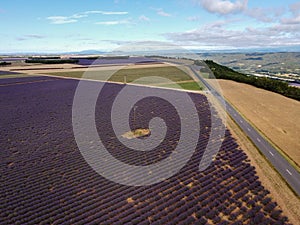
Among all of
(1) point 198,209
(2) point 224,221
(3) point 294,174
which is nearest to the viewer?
(2) point 224,221

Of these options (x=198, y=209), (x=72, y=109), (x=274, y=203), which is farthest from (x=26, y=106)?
(x=274, y=203)

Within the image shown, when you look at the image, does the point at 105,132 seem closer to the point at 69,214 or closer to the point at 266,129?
the point at 69,214

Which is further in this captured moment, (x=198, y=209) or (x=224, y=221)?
(x=198, y=209)

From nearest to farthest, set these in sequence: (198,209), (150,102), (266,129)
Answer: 1. (198,209)
2. (266,129)
3. (150,102)

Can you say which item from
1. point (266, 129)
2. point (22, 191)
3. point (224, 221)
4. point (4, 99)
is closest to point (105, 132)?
point (22, 191)

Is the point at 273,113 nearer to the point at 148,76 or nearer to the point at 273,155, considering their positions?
the point at 273,155

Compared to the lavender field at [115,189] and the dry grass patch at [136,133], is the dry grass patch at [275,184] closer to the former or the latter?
the lavender field at [115,189]
